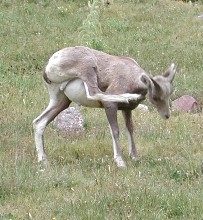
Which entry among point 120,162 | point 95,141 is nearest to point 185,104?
point 95,141

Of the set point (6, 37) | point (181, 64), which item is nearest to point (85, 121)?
point (181, 64)

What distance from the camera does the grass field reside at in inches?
269

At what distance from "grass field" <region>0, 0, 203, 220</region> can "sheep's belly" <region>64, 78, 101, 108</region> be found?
724 mm

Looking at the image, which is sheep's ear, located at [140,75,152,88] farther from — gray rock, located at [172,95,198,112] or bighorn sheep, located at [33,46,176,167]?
gray rock, located at [172,95,198,112]

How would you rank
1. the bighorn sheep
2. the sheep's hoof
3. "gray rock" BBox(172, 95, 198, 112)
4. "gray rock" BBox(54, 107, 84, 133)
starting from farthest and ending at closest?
"gray rock" BBox(172, 95, 198, 112), "gray rock" BBox(54, 107, 84, 133), the bighorn sheep, the sheep's hoof

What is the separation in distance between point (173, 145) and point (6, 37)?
10.1 m

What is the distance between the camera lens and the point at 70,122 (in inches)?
424

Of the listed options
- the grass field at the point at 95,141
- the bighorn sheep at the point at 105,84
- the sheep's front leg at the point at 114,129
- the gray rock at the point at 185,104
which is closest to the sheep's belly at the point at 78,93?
the bighorn sheep at the point at 105,84

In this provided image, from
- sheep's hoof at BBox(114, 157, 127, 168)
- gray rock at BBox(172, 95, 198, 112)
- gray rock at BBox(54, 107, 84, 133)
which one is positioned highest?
sheep's hoof at BBox(114, 157, 127, 168)

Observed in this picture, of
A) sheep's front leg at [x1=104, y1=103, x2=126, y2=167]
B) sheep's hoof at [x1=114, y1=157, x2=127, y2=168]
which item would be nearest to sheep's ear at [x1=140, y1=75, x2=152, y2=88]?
sheep's front leg at [x1=104, y1=103, x2=126, y2=167]

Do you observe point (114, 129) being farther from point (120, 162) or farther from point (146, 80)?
point (146, 80)

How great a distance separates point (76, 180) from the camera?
7.77m

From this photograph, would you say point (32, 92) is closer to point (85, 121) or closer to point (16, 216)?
point (85, 121)

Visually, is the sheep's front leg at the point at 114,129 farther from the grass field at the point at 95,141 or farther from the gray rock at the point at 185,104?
the gray rock at the point at 185,104
